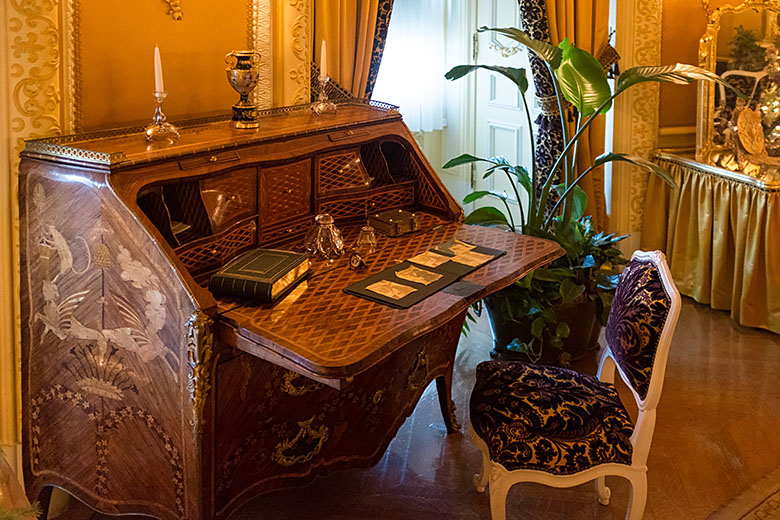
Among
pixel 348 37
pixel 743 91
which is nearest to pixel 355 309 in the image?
pixel 348 37

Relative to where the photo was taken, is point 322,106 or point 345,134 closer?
point 345,134

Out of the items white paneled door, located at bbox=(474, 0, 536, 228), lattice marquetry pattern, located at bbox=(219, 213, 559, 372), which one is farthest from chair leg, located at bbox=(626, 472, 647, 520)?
white paneled door, located at bbox=(474, 0, 536, 228)

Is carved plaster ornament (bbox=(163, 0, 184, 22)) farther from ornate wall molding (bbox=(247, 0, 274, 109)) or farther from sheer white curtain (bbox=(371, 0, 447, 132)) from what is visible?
sheer white curtain (bbox=(371, 0, 447, 132))

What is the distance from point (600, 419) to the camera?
2576 millimetres

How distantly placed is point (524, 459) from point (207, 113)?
1483 millimetres

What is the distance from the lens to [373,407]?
293cm

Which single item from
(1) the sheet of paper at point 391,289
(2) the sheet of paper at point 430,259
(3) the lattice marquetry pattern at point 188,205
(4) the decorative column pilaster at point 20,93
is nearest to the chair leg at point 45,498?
(4) the decorative column pilaster at point 20,93

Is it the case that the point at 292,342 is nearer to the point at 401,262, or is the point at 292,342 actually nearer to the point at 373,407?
the point at 401,262

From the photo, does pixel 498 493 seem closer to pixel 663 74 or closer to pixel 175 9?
pixel 175 9

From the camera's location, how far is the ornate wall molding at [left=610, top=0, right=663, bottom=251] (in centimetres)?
471

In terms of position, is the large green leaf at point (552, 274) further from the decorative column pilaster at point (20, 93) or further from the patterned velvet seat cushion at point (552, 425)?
the decorative column pilaster at point (20, 93)

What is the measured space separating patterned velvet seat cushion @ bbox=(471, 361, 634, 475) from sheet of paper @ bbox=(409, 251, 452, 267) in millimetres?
419

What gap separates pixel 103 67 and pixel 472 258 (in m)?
1.20

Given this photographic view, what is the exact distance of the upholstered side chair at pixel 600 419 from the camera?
2.46m
